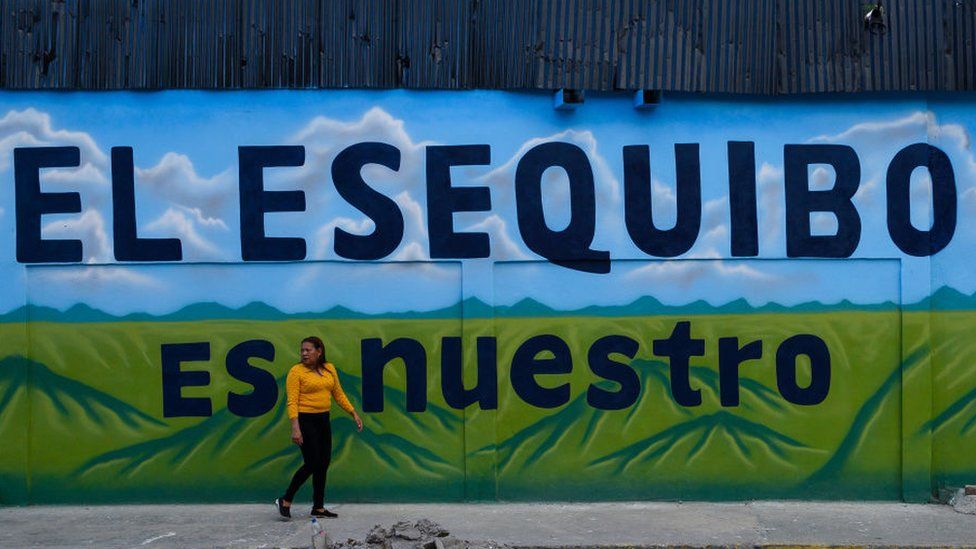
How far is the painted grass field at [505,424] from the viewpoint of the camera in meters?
10.6

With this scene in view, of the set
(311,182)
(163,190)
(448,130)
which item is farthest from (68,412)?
(448,130)

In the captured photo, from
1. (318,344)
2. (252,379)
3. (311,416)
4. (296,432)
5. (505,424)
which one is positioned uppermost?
(318,344)

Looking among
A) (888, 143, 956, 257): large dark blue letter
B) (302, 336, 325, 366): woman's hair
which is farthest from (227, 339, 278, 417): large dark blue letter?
(888, 143, 956, 257): large dark blue letter

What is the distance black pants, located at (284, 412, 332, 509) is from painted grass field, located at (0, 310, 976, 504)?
0.75 meters

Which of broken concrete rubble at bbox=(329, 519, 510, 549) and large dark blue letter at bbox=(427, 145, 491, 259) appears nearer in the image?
broken concrete rubble at bbox=(329, 519, 510, 549)

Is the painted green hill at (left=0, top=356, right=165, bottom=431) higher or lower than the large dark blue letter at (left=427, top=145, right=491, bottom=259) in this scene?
lower

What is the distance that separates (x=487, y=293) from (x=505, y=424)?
1235 millimetres

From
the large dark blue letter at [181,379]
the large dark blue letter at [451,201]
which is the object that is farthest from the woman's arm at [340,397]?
the large dark blue letter at [451,201]

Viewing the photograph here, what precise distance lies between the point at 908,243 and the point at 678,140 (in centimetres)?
237

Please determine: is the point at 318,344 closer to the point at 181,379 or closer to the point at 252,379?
the point at 252,379

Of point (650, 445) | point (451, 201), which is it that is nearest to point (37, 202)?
point (451, 201)

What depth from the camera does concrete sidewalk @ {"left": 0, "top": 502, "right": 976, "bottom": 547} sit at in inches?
361

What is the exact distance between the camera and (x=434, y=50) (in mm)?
10648

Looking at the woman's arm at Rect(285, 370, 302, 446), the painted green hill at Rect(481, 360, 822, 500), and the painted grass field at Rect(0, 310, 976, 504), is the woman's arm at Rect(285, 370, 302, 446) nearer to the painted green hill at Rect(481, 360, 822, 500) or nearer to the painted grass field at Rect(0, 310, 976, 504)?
the painted grass field at Rect(0, 310, 976, 504)
